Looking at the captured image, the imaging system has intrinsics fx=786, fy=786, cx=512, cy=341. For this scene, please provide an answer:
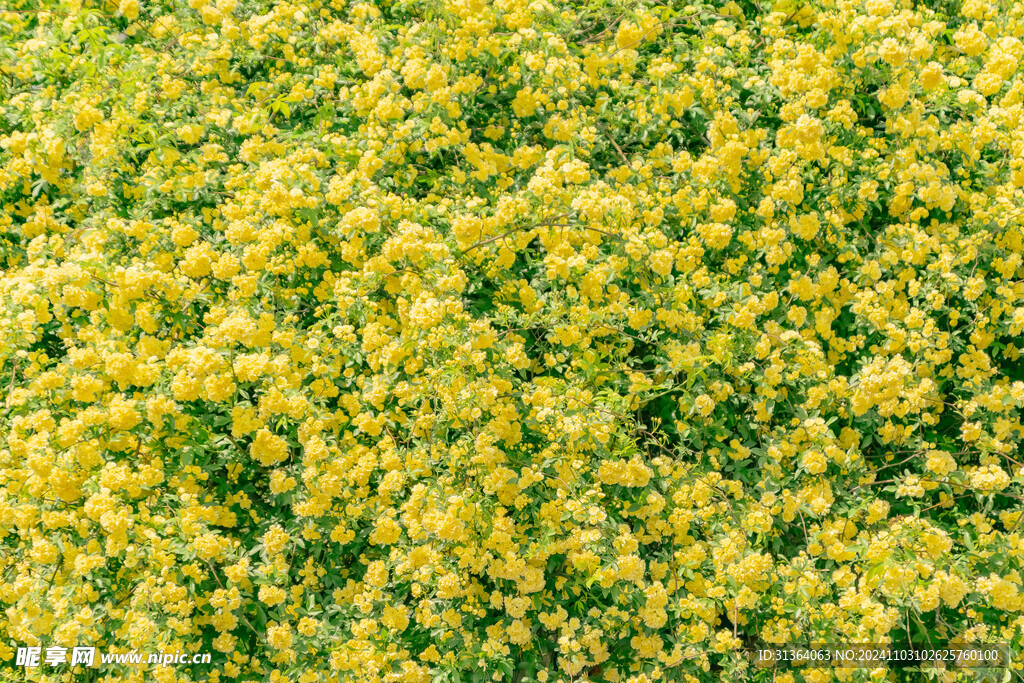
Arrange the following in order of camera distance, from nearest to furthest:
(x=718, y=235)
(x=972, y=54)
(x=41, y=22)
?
(x=718, y=235) < (x=972, y=54) < (x=41, y=22)

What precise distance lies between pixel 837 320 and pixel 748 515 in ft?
3.46

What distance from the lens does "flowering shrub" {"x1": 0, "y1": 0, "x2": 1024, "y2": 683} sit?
2.73 meters

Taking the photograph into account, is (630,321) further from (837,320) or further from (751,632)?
(751,632)

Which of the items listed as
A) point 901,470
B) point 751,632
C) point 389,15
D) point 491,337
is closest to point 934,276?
point 901,470

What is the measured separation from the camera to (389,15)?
414 cm

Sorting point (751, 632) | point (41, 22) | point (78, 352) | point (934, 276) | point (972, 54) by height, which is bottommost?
point (751, 632)

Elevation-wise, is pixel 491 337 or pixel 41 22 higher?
pixel 41 22

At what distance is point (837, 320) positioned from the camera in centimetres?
336

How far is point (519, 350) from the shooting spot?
2949mm

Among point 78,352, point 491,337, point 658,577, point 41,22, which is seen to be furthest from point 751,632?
point 41,22

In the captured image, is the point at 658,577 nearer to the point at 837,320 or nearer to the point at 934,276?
the point at 837,320

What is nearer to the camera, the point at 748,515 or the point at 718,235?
the point at 748,515

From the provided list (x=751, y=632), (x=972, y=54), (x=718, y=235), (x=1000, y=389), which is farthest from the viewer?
(x=972, y=54)

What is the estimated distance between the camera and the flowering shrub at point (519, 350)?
2.73m
